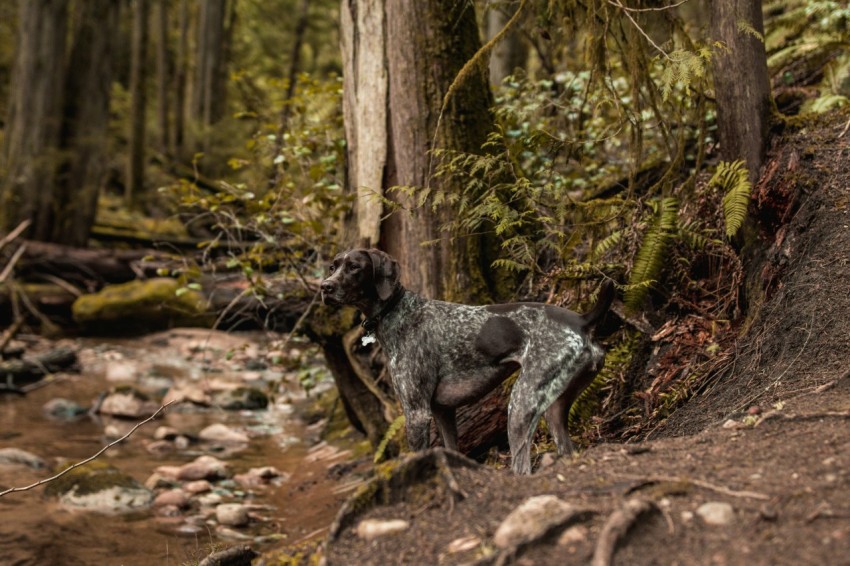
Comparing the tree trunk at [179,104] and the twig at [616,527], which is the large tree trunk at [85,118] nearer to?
the tree trunk at [179,104]

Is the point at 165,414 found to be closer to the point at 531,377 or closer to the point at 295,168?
the point at 295,168

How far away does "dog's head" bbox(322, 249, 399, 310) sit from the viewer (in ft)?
17.5

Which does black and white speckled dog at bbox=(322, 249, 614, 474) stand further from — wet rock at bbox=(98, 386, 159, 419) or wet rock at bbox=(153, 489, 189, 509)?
wet rock at bbox=(98, 386, 159, 419)

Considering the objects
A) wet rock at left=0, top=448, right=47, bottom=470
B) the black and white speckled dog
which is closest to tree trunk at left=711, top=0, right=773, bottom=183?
the black and white speckled dog

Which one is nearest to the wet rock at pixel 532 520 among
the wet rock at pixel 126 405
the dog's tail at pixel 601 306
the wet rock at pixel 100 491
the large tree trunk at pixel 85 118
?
the dog's tail at pixel 601 306

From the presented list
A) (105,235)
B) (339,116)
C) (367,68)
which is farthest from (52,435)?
(105,235)

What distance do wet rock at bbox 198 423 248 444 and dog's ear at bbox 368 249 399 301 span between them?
6630mm

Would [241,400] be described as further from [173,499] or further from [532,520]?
[532,520]

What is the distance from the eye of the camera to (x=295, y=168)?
11.5m

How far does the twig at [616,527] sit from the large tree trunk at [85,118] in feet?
63.9

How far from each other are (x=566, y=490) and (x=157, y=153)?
29.8m

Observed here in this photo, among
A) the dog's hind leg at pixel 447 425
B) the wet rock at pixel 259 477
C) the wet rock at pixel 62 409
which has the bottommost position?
the wet rock at pixel 259 477

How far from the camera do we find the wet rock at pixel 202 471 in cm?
929

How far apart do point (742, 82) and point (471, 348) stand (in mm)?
3823
